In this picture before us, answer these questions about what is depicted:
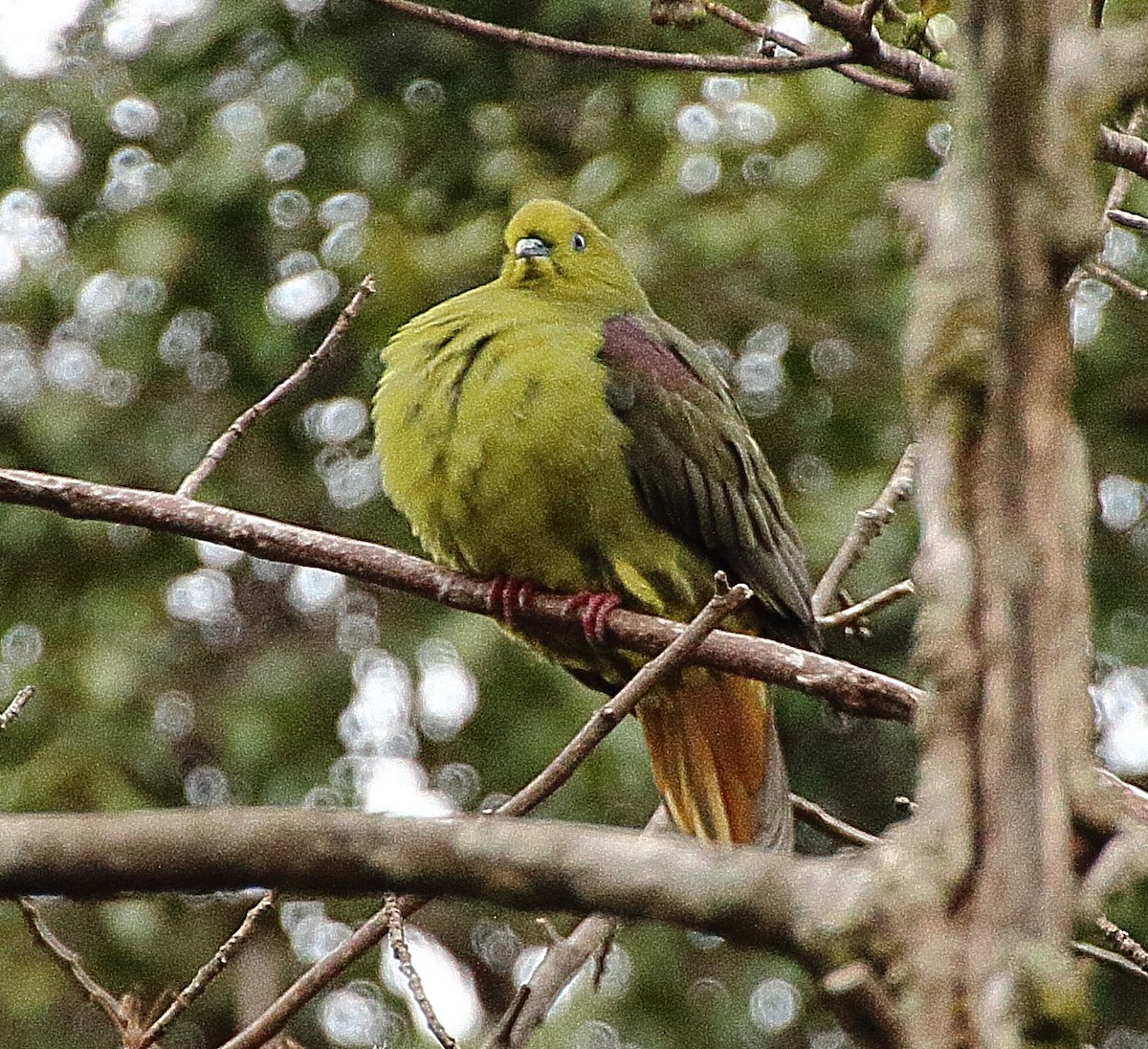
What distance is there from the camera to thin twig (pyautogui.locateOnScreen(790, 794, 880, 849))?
2.56 meters

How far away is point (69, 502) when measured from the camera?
254 cm

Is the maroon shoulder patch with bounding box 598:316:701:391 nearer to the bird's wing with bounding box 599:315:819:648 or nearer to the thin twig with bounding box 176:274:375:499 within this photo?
the bird's wing with bounding box 599:315:819:648

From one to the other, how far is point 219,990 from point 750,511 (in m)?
3.20

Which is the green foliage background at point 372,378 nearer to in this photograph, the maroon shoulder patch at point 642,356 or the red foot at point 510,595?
the maroon shoulder patch at point 642,356

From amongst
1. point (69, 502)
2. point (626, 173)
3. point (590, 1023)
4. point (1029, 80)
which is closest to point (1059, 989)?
point (1029, 80)

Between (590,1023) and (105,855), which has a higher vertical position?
(105,855)

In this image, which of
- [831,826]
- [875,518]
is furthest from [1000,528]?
[875,518]

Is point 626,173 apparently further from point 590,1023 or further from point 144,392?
point 590,1023

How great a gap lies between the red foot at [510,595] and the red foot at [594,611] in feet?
0.30

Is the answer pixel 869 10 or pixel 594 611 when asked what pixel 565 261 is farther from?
pixel 869 10

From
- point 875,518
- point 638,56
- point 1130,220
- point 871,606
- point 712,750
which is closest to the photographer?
point 638,56

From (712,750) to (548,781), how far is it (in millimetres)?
1480

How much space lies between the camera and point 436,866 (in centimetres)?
97

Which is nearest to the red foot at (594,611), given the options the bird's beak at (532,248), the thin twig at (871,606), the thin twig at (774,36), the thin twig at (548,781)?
the thin twig at (871,606)
